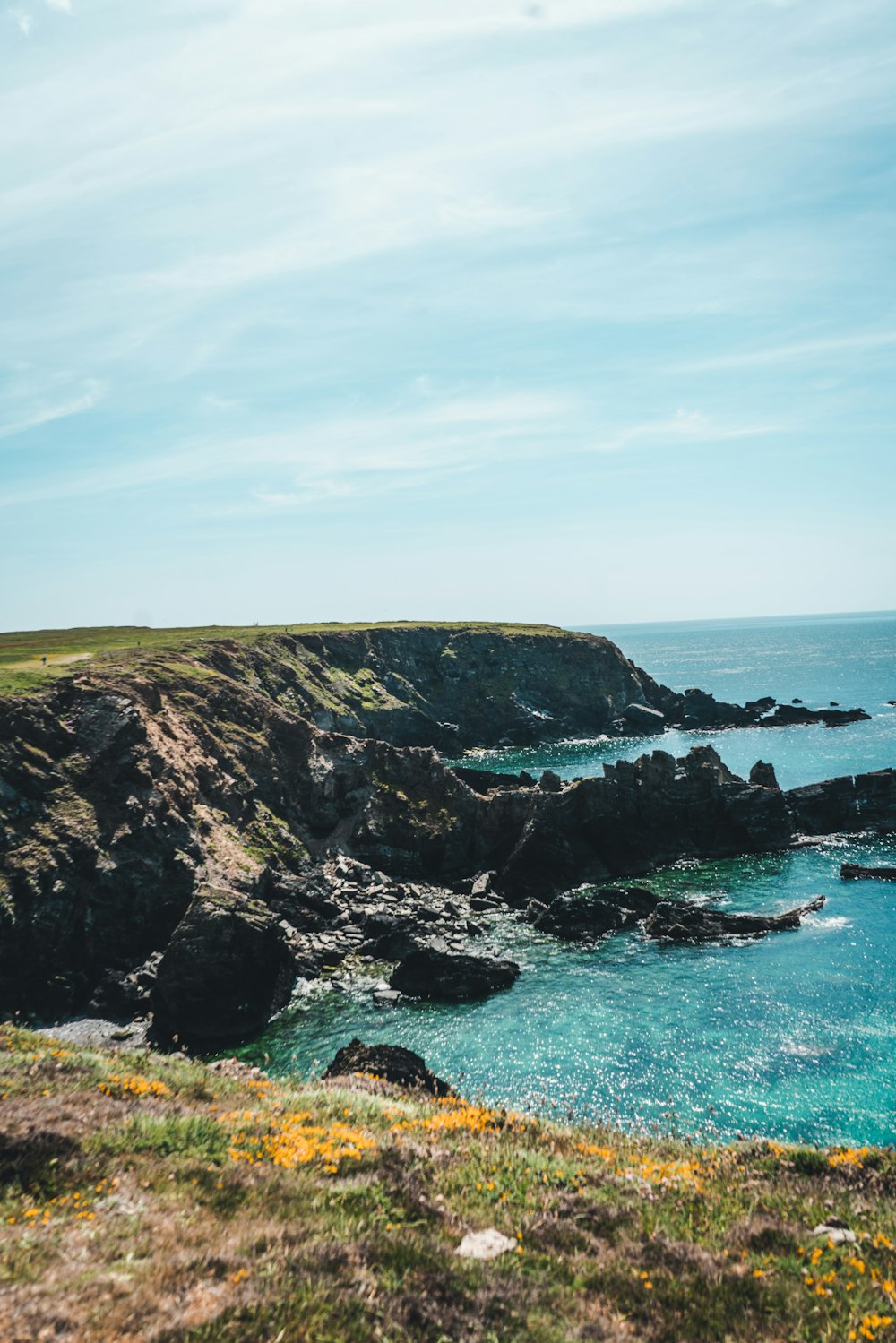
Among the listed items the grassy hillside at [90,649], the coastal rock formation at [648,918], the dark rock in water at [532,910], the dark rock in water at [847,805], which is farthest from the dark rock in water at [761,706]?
the dark rock in water at [532,910]

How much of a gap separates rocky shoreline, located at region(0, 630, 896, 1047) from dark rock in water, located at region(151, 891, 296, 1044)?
0.11 m

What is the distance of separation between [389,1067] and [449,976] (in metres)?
18.6

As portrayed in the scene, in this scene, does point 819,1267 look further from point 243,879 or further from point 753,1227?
point 243,879

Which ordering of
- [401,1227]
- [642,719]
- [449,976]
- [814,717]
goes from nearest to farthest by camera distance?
[401,1227], [449,976], [814,717], [642,719]

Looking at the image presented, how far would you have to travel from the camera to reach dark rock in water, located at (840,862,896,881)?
185 ft

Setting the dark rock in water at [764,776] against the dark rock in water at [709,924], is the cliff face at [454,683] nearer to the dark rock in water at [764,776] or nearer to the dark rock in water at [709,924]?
the dark rock in water at [764,776]

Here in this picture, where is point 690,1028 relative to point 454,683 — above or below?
below

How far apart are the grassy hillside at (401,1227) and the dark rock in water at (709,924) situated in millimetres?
35385

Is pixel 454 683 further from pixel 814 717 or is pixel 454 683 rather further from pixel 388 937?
pixel 388 937

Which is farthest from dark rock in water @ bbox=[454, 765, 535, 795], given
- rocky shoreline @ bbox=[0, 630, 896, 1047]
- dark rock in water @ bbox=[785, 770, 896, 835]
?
dark rock in water @ bbox=[785, 770, 896, 835]

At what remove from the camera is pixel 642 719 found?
140 metres

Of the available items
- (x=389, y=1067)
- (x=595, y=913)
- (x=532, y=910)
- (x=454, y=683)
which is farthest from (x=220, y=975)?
(x=454, y=683)

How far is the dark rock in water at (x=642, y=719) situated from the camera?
138738 millimetres

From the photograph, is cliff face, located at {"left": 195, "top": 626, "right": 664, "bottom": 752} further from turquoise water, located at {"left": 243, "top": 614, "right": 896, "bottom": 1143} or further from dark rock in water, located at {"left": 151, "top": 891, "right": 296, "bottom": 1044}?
turquoise water, located at {"left": 243, "top": 614, "right": 896, "bottom": 1143}
